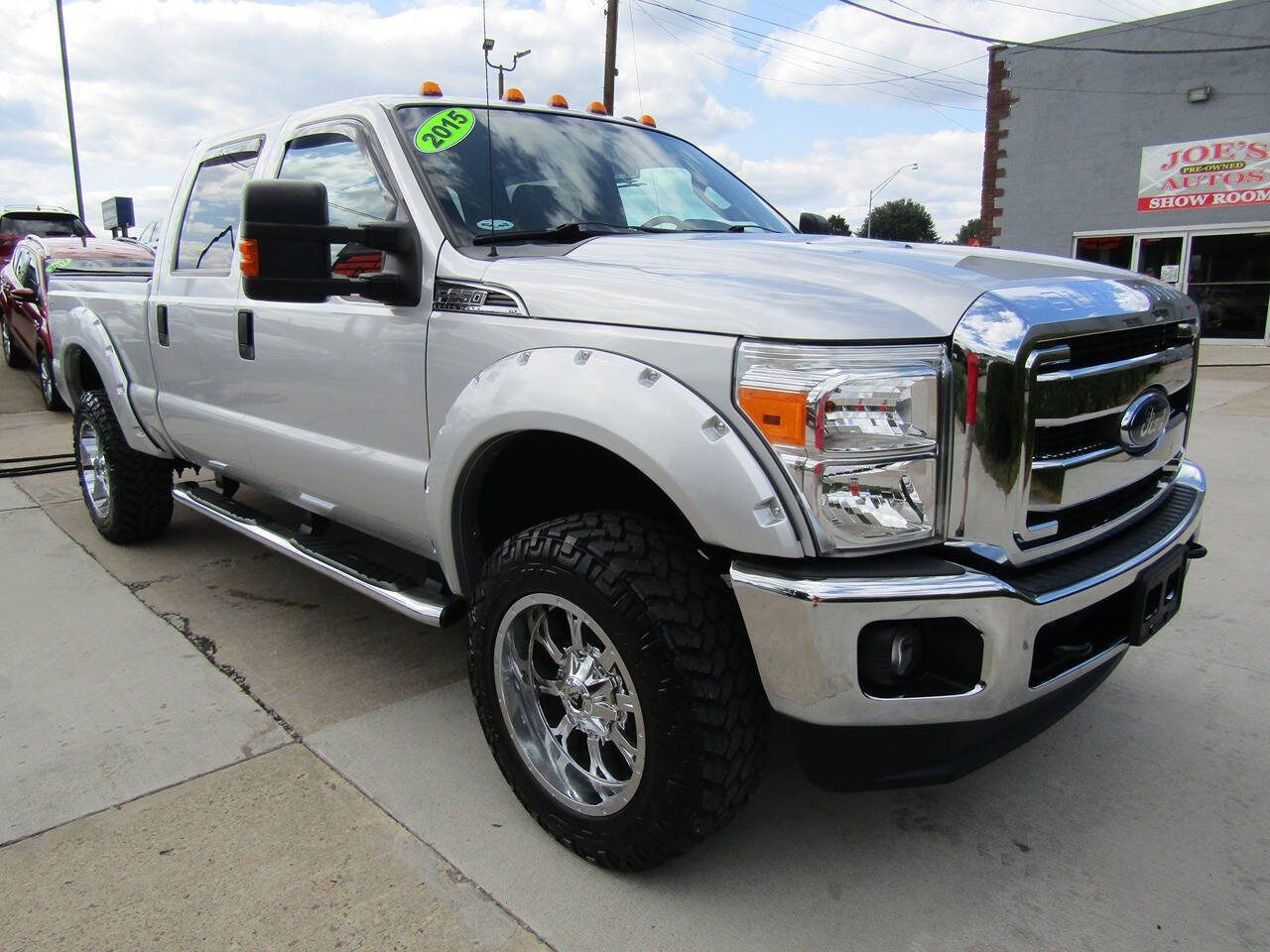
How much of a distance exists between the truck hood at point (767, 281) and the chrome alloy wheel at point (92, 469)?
3.32 m

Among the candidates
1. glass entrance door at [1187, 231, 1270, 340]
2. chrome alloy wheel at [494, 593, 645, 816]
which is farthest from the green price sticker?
glass entrance door at [1187, 231, 1270, 340]

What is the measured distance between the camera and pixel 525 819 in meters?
2.51

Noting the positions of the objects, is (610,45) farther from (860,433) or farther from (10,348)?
(860,433)

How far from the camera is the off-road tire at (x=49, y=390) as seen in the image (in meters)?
9.23

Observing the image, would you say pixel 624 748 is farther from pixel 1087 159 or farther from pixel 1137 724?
pixel 1087 159

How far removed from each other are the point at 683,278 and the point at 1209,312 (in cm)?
1792

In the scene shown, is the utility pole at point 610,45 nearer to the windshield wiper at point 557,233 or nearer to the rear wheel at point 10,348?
the rear wheel at point 10,348

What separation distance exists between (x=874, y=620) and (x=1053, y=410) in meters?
0.60

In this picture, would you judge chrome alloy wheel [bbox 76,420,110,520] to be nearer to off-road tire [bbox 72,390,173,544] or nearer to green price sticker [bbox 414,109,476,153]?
off-road tire [bbox 72,390,173,544]

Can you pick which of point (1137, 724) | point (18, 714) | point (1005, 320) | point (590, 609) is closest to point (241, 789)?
point (18, 714)

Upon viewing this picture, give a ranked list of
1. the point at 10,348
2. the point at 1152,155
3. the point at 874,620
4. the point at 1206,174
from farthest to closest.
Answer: the point at 1152,155, the point at 1206,174, the point at 10,348, the point at 874,620

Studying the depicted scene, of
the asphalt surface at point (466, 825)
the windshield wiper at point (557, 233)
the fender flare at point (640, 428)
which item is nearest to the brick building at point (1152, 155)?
the asphalt surface at point (466, 825)

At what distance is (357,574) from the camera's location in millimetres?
3006

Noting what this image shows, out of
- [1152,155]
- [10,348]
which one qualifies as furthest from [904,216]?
[10,348]
